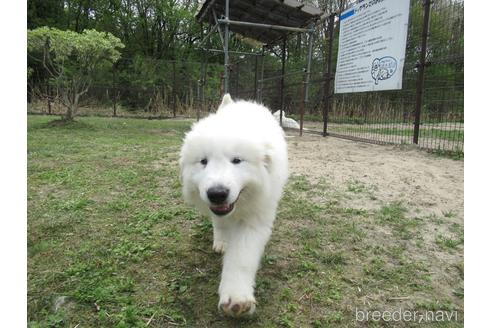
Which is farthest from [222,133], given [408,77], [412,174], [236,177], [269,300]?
[408,77]

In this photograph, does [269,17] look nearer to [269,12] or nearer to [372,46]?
[269,12]

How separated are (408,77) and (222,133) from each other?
226 inches

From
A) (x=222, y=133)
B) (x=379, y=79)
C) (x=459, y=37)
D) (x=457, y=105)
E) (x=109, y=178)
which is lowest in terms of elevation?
(x=109, y=178)

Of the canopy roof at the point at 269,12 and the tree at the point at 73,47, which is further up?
the canopy roof at the point at 269,12

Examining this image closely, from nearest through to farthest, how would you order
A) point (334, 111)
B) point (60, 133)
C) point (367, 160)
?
point (367, 160) < point (60, 133) < point (334, 111)

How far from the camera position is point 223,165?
215 centimetres

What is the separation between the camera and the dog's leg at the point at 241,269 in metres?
1.89

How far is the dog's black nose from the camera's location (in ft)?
6.48

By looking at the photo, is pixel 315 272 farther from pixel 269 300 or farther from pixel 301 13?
pixel 301 13

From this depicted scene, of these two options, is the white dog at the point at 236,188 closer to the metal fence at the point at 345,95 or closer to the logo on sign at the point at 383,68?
the metal fence at the point at 345,95

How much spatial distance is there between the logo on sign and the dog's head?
5.08 metres

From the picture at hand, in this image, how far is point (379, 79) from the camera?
6.89 m

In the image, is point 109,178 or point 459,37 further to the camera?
point 459,37

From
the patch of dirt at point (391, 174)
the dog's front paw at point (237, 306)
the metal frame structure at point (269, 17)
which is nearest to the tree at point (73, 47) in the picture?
the metal frame structure at point (269, 17)
